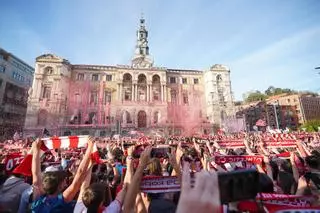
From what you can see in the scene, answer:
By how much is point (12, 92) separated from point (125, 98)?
2603 centimetres

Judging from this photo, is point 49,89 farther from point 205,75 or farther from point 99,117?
point 205,75

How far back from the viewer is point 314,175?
11.6ft

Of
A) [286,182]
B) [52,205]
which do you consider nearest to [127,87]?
[286,182]

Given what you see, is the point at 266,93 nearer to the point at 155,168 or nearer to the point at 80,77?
the point at 80,77

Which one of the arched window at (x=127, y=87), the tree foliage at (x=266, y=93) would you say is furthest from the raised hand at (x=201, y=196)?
the tree foliage at (x=266, y=93)

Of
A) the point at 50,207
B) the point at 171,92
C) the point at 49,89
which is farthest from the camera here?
the point at 171,92

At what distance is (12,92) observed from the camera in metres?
44.4

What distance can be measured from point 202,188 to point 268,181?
616 millimetres

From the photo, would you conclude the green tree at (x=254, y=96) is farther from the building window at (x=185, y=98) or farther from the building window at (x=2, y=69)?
the building window at (x=2, y=69)

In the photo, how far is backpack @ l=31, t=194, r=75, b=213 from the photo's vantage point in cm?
250

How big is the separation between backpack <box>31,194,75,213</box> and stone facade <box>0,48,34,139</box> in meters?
46.0

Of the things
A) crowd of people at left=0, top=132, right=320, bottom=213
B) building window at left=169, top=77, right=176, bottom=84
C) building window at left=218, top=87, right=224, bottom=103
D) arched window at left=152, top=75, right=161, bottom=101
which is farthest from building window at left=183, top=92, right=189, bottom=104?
crowd of people at left=0, top=132, right=320, bottom=213

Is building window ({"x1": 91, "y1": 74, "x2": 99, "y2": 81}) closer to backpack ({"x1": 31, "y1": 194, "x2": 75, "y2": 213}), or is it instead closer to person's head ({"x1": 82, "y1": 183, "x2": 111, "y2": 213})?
backpack ({"x1": 31, "y1": 194, "x2": 75, "y2": 213})

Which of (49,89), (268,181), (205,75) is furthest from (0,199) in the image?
(205,75)
